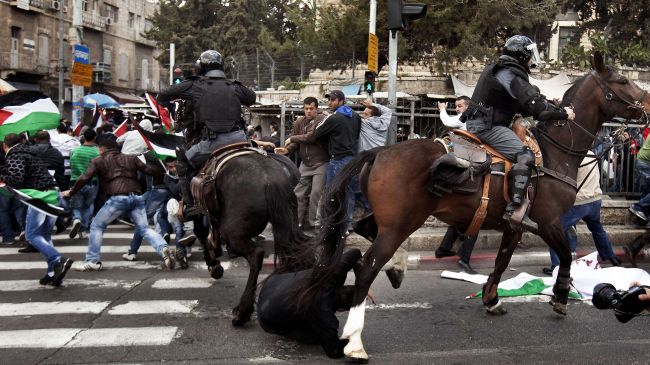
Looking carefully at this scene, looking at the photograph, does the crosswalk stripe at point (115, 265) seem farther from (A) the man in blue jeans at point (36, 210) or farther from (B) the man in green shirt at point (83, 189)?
(B) the man in green shirt at point (83, 189)

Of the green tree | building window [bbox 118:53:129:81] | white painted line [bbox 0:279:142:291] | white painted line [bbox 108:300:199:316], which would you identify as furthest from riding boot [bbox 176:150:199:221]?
building window [bbox 118:53:129:81]

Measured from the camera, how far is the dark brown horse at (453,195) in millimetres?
5055

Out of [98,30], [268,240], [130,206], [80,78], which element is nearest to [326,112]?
[268,240]

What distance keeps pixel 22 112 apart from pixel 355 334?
6.20 m

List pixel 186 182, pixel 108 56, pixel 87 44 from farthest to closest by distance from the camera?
pixel 108 56, pixel 87 44, pixel 186 182

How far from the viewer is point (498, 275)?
6055mm

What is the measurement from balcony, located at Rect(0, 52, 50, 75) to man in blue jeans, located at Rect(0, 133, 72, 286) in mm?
33293

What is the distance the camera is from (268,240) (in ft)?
31.0

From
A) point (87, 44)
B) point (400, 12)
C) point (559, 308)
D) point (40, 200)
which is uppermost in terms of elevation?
point (87, 44)

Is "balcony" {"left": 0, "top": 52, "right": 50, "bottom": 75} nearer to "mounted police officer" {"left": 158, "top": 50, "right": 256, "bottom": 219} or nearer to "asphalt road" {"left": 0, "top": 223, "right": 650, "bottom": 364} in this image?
"asphalt road" {"left": 0, "top": 223, "right": 650, "bottom": 364}

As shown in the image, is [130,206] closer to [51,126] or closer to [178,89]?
[51,126]

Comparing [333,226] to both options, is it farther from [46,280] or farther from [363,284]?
[46,280]

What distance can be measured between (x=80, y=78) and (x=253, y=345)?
13614 millimetres

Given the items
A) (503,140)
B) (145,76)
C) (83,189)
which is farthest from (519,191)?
(145,76)
